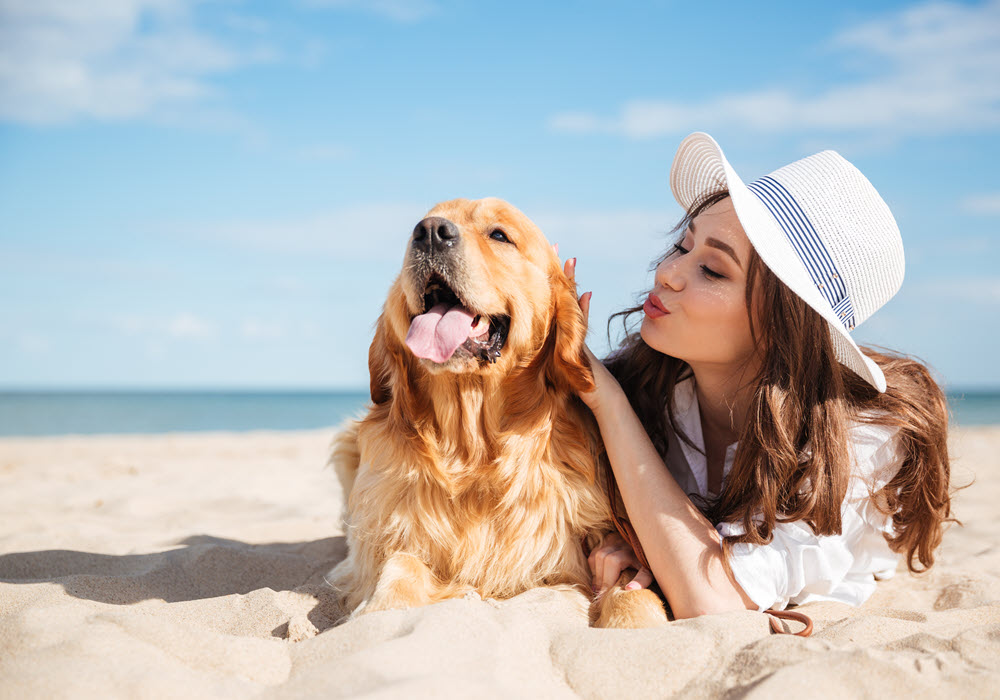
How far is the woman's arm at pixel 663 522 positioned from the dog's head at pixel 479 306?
0.45 ft

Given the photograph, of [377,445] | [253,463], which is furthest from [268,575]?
[253,463]

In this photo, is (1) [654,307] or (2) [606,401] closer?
(2) [606,401]

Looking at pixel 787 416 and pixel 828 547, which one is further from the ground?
pixel 787 416

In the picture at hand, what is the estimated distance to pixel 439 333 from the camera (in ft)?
8.41

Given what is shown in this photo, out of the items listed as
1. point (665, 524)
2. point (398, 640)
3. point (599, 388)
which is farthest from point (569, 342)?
point (398, 640)

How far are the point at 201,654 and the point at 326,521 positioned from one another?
3244mm

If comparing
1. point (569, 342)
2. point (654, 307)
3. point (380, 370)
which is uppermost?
point (654, 307)

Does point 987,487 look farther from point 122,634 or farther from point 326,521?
point 122,634

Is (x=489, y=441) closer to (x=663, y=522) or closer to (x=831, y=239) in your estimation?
(x=663, y=522)

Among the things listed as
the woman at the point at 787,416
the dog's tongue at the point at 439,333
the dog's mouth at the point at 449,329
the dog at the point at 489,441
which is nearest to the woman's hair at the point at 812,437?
the woman at the point at 787,416

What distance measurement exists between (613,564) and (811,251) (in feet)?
4.33

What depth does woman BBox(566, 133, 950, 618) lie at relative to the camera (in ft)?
8.13

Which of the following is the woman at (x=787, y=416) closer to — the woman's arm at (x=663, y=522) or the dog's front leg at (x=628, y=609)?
the woman's arm at (x=663, y=522)

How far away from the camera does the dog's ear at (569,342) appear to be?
107 inches
